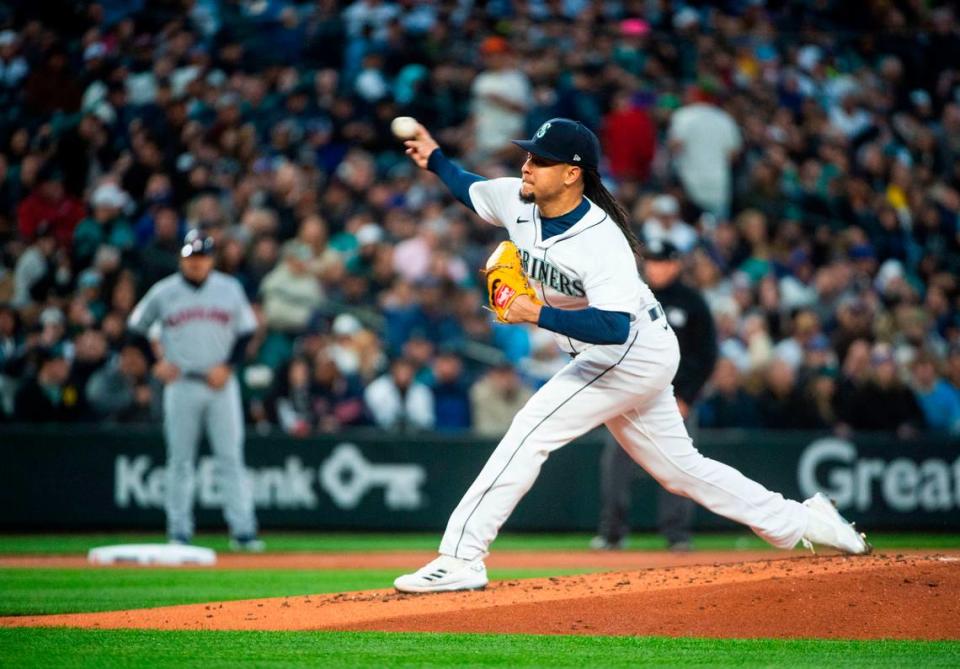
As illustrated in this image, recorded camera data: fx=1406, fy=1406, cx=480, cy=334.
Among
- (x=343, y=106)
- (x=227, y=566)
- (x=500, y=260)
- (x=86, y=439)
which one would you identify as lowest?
(x=227, y=566)

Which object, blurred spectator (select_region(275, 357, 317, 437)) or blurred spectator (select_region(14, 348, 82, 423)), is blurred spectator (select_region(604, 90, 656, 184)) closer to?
blurred spectator (select_region(275, 357, 317, 437))

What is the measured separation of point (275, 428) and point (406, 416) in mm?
1238

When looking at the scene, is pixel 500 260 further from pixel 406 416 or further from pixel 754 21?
pixel 754 21

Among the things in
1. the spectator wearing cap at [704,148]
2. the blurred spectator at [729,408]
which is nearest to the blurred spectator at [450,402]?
the blurred spectator at [729,408]

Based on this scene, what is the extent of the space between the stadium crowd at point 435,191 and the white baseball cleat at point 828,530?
644cm

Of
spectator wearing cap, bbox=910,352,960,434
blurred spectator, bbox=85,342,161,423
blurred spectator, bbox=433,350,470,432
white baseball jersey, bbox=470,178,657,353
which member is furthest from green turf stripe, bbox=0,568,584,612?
spectator wearing cap, bbox=910,352,960,434

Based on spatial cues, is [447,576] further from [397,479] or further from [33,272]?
[33,272]

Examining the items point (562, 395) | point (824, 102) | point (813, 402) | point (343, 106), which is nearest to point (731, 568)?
point (562, 395)

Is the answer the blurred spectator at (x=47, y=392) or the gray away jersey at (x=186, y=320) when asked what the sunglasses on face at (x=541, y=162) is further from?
the blurred spectator at (x=47, y=392)

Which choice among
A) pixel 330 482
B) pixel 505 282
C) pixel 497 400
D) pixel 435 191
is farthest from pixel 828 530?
pixel 435 191

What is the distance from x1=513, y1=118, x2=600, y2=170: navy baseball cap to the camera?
625 centimetres

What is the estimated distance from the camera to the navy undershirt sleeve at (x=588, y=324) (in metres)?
5.95

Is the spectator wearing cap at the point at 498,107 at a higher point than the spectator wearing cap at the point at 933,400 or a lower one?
higher

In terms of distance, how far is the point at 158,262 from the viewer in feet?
44.8
